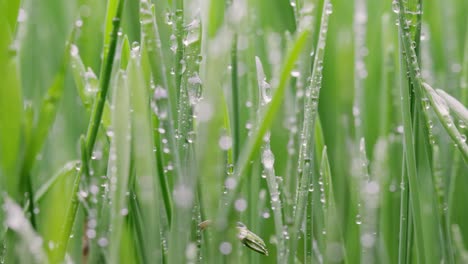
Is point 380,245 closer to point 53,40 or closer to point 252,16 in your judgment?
point 252,16

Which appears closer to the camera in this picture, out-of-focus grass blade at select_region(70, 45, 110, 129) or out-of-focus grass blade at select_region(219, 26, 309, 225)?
out-of-focus grass blade at select_region(219, 26, 309, 225)

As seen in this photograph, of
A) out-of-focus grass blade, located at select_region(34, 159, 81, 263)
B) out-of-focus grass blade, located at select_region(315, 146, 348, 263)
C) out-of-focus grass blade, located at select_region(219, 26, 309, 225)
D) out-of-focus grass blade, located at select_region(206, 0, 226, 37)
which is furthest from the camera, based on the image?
out-of-focus grass blade, located at select_region(206, 0, 226, 37)

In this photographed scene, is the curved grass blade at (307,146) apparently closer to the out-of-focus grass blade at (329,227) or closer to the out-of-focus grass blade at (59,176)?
the out-of-focus grass blade at (329,227)

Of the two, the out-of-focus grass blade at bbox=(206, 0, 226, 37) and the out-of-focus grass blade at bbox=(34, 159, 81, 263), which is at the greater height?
the out-of-focus grass blade at bbox=(206, 0, 226, 37)

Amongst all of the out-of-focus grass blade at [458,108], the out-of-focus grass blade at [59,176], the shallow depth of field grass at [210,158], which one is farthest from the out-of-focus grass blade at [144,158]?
the out-of-focus grass blade at [458,108]

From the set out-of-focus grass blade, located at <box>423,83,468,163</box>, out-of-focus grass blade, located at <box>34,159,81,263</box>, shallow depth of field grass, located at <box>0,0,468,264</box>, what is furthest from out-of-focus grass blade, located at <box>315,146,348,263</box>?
out-of-focus grass blade, located at <box>34,159,81,263</box>

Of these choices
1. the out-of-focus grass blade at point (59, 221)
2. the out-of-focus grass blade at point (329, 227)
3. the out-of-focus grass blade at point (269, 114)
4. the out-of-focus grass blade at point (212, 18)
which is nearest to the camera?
the out-of-focus grass blade at point (269, 114)

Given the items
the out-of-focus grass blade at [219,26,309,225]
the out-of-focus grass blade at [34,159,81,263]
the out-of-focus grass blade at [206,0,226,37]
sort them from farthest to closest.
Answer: the out-of-focus grass blade at [206,0,226,37] < the out-of-focus grass blade at [34,159,81,263] < the out-of-focus grass blade at [219,26,309,225]

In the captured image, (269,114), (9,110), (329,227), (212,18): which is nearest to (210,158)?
(269,114)

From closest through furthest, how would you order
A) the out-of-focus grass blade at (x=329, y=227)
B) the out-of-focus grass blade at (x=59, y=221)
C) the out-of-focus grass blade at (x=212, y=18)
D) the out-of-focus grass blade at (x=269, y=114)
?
the out-of-focus grass blade at (x=269, y=114)
the out-of-focus grass blade at (x=59, y=221)
the out-of-focus grass blade at (x=329, y=227)
the out-of-focus grass blade at (x=212, y=18)

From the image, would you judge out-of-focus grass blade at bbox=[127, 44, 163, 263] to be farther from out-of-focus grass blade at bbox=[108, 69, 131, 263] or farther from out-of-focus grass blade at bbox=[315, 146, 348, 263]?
out-of-focus grass blade at bbox=[315, 146, 348, 263]
